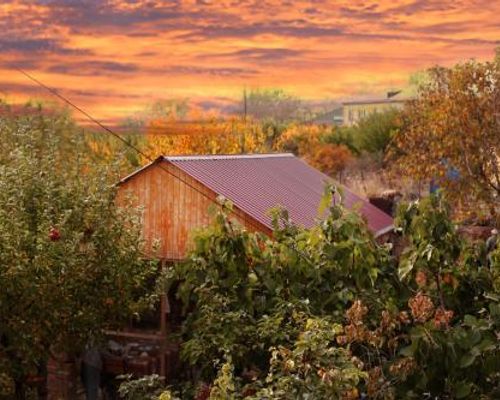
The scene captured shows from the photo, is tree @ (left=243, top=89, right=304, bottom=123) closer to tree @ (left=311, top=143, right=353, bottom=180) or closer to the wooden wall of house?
tree @ (left=311, top=143, right=353, bottom=180)

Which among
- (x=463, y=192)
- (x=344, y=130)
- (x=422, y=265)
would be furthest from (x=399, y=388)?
(x=344, y=130)

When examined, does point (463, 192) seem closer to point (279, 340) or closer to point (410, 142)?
point (410, 142)

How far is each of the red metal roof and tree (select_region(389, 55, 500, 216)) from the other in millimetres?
5204

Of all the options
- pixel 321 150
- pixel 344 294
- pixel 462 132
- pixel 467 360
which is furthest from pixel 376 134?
pixel 467 360

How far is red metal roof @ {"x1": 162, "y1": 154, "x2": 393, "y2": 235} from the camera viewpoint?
15193mm

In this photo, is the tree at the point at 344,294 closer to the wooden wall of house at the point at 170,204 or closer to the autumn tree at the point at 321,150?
the wooden wall of house at the point at 170,204

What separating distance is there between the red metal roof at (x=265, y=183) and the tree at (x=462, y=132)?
5204 mm

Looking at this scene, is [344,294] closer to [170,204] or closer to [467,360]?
[467,360]

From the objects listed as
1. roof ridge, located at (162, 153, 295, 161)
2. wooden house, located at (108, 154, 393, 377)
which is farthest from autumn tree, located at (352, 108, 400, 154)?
wooden house, located at (108, 154, 393, 377)

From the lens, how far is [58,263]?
10586mm

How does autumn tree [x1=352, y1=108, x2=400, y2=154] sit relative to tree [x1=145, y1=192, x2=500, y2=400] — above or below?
below

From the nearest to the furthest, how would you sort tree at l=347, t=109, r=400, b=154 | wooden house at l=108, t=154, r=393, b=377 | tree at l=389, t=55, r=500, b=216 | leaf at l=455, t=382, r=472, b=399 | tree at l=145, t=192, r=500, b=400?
leaf at l=455, t=382, r=472, b=399 → tree at l=145, t=192, r=500, b=400 → wooden house at l=108, t=154, r=393, b=377 → tree at l=389, t=55, r=500, b=216 → tree at l=347, t=109, r=400, b=154

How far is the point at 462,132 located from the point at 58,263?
1740 centimetres

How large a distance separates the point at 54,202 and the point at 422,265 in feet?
16.5
